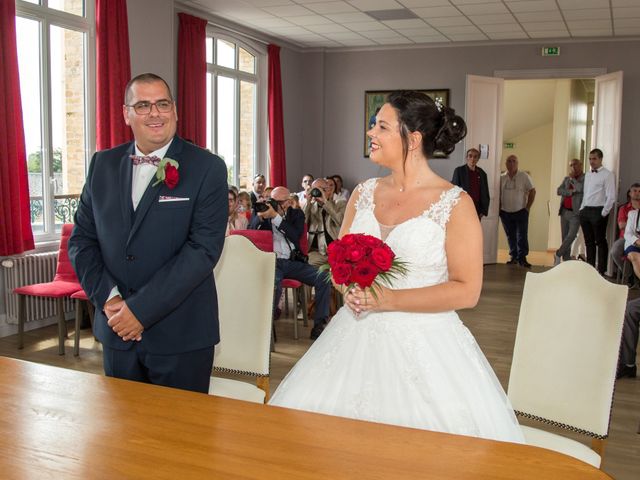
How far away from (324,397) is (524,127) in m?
14.2

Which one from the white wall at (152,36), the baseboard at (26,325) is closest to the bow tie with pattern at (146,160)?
the baseboard at (26,325)

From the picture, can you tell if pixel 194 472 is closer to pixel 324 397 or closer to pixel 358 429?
pixel 358 429

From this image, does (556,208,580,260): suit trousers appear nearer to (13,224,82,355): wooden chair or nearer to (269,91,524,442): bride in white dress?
(13,224,82,355): wooden chair

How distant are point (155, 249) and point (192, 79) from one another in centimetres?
676

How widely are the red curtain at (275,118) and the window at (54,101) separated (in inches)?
162

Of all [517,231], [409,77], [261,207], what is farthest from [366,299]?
[409,77]

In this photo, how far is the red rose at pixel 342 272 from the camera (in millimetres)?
2035

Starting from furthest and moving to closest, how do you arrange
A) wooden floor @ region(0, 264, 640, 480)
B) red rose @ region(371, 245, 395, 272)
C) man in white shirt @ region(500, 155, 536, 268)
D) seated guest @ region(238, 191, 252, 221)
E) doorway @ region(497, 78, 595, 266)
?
1. doorway @ region(497, 78, 595, 266)
2. man in white shirt @ region(500, 155, 536, 268)
3. seated guest @ region(238, 191, 252, 221)
4. wooden floor @ region(0, 264, 640, 480)
5. red rose @ region(371, 245, 395, 272)

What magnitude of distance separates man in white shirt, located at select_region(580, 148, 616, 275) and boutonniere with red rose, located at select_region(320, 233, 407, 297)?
8.45 meters

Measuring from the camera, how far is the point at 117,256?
242 centimetres

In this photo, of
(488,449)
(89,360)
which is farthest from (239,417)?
(89,360)

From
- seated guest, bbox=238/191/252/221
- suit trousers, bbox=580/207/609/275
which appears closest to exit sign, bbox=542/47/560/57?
suit trousers, bbox=580/207/609/275

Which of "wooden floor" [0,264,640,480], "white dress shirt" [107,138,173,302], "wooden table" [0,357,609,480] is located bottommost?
"wooden floor" [0,264,640,480]

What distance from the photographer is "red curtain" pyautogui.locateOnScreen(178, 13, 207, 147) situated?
8.67 m
